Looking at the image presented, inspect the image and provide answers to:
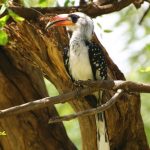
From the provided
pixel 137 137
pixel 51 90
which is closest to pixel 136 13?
pixel 51 90

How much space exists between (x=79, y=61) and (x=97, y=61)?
0.40ft

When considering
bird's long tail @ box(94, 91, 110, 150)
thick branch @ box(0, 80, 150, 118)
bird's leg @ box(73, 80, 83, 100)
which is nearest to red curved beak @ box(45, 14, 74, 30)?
bird's leg @ box(73, 80, 83, 100)

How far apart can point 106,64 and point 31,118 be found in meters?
0.70

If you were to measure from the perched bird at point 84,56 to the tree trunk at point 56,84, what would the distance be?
0.10 metres

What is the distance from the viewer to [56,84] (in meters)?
4.02

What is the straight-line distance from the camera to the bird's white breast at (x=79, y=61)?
3.72 metres

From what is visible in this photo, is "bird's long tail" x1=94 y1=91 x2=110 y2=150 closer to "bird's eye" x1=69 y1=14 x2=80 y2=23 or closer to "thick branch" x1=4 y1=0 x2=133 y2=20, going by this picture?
"bird's eye" x1=69 y1=14 x2=80 y2=23

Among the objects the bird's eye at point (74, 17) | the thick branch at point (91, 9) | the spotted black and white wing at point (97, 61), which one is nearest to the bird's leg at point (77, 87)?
the spotted black and white wing at point (97, 61)

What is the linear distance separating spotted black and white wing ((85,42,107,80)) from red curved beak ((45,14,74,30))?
23 centimetres

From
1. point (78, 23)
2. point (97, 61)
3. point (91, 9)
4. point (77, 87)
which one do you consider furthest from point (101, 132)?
point (91, 9)

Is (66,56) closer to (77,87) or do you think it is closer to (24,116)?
(77,87)

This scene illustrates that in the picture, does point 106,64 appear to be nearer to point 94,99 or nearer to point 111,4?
point 94,99

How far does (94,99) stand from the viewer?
400 centimetres

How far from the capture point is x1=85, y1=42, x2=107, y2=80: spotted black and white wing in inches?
146
